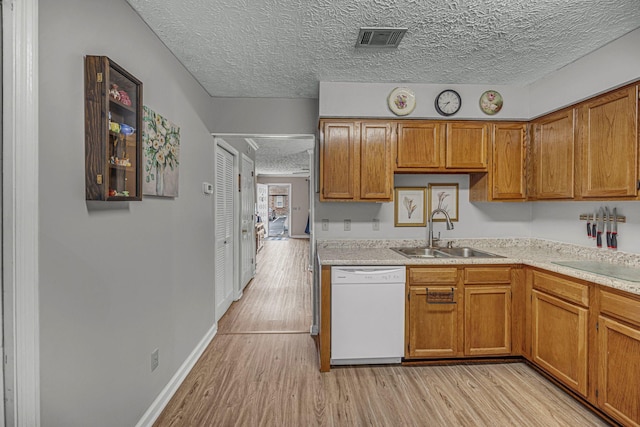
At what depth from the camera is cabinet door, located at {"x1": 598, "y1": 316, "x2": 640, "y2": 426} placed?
1.72 metres

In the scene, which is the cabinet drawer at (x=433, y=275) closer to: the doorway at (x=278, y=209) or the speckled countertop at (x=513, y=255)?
the speckled countertop at (x=513, y=255)

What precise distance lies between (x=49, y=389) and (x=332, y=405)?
5.20 ft

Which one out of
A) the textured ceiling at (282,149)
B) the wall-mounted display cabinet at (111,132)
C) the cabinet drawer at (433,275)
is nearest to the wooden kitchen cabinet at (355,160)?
the cabinet drawer at (433,275)

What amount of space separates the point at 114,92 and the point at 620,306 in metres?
2.96

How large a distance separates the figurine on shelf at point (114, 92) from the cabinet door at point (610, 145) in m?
3.04

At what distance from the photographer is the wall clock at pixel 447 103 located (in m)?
2.83

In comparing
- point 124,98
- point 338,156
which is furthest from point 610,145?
point 124,98

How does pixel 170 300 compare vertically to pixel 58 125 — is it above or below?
below

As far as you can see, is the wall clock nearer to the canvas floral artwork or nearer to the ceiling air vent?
the ceiling air vent

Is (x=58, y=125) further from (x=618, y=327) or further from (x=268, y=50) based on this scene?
(x=618, y=327)

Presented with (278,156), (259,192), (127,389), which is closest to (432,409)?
(127,389)

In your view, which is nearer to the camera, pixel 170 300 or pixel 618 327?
pixel 618 327

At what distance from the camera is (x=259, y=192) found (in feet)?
40.2

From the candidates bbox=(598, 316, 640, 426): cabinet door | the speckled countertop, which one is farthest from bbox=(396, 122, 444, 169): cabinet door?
bbox=(598, 316, 640, 426): cabinet door
